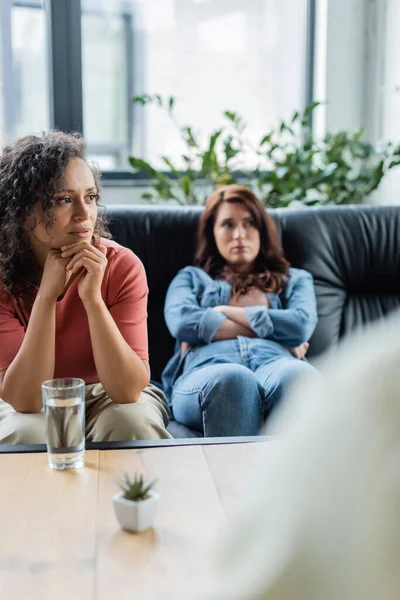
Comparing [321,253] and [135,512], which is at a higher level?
[321,253]

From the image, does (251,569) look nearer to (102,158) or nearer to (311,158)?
(311,158)

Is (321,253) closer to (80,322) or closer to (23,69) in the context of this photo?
(80,322)

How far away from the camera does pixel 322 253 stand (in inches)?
96.2

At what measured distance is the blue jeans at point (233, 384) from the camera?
1824mm

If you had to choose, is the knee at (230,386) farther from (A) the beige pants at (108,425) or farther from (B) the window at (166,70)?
(B) the window at (166,70)

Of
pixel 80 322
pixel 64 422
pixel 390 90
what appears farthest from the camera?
pixel 390 90

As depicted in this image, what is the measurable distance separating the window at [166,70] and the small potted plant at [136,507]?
8.92 ft

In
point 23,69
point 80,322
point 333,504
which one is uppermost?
point 23,69

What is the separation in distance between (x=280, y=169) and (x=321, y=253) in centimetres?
112

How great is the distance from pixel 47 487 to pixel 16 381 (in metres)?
0.46

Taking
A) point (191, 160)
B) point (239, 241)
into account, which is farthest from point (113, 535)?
point (191, 160)

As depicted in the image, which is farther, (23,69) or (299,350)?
(23,69)

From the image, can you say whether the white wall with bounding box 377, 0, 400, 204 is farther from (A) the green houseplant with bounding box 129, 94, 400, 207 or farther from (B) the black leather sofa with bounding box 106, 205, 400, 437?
(B) the black leather sofa with bounding box 106, 205, 400, 437

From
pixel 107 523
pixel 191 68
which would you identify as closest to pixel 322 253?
pixel 107 523
